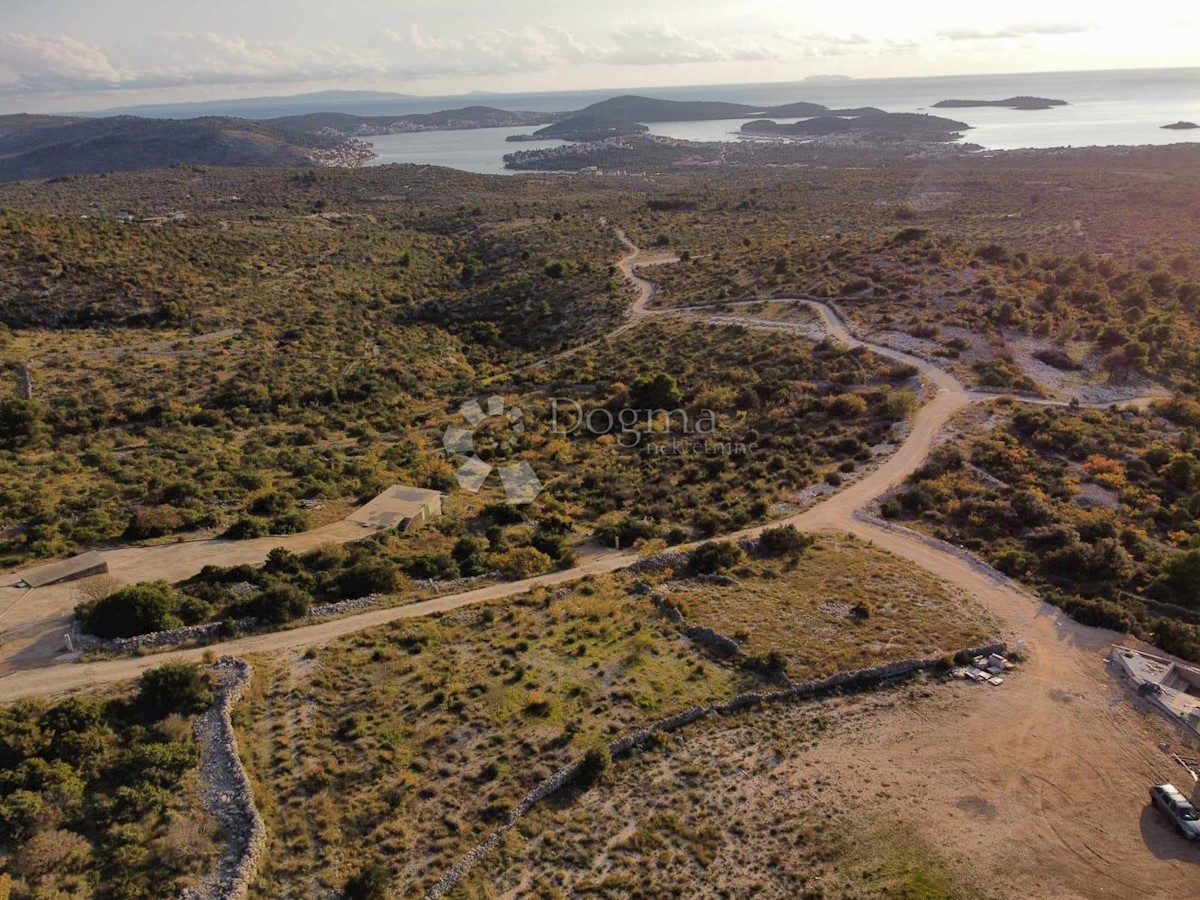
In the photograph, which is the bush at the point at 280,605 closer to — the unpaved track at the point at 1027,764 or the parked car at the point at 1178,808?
the unpaved track at the point at 1027,764

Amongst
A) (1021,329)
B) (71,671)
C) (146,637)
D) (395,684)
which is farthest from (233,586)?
(1021,329)

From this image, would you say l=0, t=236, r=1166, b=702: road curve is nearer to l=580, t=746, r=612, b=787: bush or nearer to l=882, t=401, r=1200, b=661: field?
l=882, t=401, r=1200, b=661: field

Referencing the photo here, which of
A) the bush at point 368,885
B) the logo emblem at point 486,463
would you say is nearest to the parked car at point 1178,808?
the bush at point 368,885

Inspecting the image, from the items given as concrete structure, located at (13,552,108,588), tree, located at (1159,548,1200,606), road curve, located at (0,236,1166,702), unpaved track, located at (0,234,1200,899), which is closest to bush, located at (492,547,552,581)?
road curve, located at (0,236,1166,702)

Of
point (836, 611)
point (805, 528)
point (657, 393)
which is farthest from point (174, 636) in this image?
point (657, 393)

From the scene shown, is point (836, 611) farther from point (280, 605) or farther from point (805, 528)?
point (280, 605)

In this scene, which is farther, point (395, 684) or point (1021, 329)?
point (1021, 329)

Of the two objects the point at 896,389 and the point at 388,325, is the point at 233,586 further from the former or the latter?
the point at 388,325
